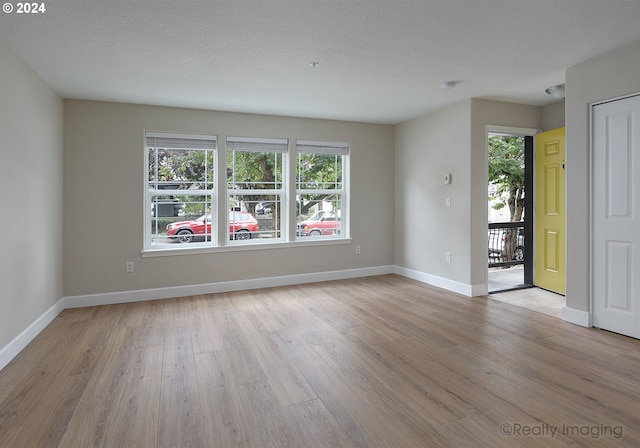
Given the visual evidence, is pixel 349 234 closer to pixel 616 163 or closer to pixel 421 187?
pixel 421 187

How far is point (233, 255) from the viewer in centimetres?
480

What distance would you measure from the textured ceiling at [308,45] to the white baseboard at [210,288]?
2.31 metres

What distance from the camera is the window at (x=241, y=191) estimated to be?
4.52 meters

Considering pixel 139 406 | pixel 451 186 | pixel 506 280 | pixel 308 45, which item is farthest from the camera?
pixel 506 280

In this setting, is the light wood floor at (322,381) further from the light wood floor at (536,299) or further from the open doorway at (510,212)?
the open doorway at (510,212)

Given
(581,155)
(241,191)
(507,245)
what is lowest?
(507,245)

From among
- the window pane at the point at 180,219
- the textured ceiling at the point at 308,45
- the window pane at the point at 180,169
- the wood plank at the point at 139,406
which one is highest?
the textured ceiling at the point at 308,45

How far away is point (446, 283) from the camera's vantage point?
475 centimetres

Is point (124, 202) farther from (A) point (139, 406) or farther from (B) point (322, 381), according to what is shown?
(B) point (322, 381)

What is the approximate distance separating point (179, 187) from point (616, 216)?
466 centimetres

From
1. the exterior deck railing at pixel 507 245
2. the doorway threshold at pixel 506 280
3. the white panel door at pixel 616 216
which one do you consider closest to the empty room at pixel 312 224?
the white panel door at pixel 616 216

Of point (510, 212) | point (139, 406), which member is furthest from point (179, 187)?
point (510, 212)

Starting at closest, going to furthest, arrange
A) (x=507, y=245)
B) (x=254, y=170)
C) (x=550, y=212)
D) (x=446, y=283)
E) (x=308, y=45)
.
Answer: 1. (x=308, y=45)
2. (x=550, y=212)
3. (x=446, y=283)
4. (x=254, y=170)
5. (x=507, y=245)

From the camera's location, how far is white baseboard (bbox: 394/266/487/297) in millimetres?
4402
